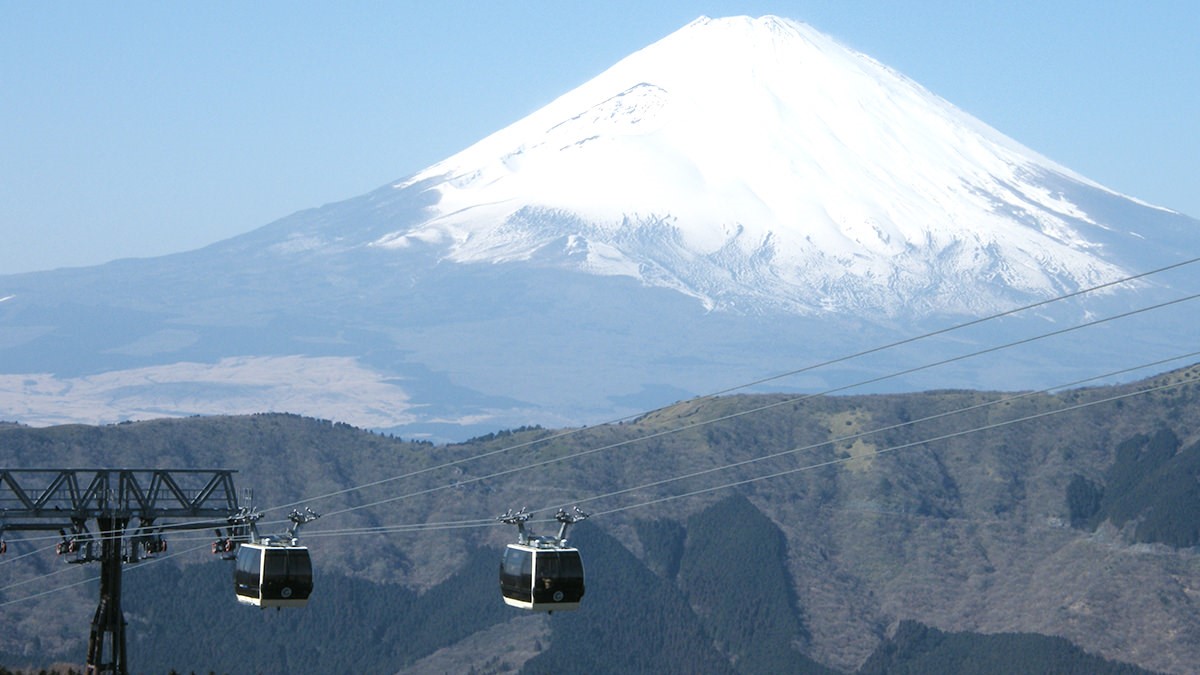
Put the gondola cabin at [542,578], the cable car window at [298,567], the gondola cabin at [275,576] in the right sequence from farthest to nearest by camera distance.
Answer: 1. the cable car window at [298,567]
2. the gondola cabin at [275,576]
3. the gondola cabin at [542,578]

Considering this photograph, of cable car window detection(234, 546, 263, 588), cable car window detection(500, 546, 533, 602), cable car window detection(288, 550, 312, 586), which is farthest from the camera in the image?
cable car window detection(288, 550, 312, 586)

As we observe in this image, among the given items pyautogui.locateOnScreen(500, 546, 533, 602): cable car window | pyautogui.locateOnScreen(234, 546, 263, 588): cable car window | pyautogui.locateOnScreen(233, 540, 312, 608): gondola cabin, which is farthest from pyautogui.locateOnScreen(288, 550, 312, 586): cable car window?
pyautogui.locateOnScreen(500, 546, 533, 602): cable car window

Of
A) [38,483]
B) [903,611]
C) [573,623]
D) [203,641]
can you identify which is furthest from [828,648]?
[38,483]

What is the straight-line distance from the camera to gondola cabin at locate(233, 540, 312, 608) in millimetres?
45531

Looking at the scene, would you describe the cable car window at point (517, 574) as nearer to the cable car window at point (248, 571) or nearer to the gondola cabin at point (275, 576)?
the gondola cabin at point (275, 576)

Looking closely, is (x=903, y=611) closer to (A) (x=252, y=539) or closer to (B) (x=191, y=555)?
(B) (x=191, y=555)

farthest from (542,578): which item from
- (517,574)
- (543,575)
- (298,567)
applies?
(298,567)

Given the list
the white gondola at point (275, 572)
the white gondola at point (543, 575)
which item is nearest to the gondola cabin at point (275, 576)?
the white gondola at point (275, 572)

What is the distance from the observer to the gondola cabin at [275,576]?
4553cm

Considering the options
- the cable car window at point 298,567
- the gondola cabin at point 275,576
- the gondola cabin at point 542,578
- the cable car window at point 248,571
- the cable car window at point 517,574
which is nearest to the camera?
the gondola cabin at point 542,578

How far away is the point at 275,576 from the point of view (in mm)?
45562

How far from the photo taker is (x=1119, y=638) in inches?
6900

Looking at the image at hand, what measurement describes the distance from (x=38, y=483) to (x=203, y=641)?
24.4 m

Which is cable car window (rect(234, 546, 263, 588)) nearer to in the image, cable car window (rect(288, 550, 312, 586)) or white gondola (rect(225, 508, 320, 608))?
white gondola (rect(225, 508, 320, 608))
